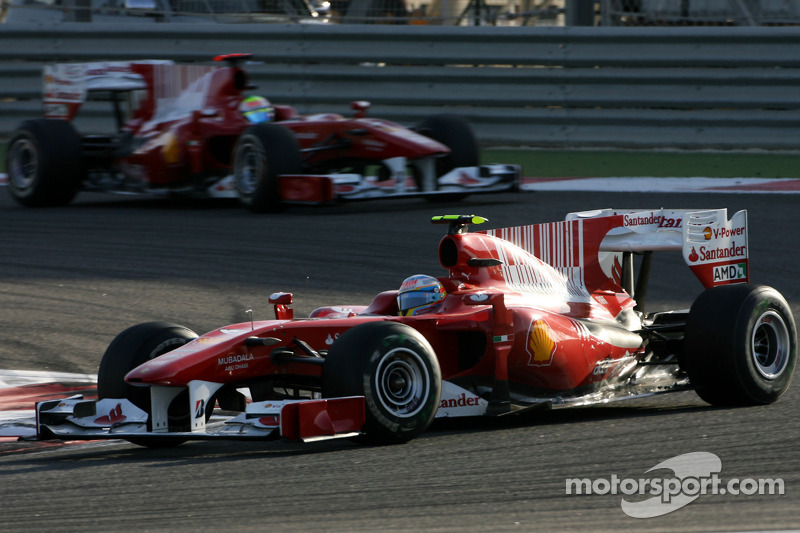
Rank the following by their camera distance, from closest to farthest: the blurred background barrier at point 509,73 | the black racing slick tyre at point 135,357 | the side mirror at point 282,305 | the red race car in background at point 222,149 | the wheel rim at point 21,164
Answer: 1. the black racing slick tyre at point 135,357
2. the side mirror at point 282,305
3. the red race car in background at point 222,149
4. the wheel rim at point 21,164
5. the blurred background barrier at point 509,73

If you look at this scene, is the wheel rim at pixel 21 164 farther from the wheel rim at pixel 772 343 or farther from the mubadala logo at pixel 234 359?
the wheel rim at pixel 772 343

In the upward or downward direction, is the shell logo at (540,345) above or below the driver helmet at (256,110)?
below

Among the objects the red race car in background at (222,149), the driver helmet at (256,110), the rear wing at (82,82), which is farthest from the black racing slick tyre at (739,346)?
the rear wing at (82,82)

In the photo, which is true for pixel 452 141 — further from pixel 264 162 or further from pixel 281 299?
pixel 281 299

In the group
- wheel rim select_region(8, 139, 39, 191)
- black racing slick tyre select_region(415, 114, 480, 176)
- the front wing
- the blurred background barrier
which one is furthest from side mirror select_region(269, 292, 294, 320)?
the blurred background barrier

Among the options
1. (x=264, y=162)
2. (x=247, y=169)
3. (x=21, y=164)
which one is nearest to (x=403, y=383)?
(x=264, y=162)

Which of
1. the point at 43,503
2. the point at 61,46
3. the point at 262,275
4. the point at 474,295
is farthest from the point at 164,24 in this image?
the point at 43,503

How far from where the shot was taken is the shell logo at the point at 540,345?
19.1ft

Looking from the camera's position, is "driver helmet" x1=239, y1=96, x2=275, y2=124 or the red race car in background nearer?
the red race car in background

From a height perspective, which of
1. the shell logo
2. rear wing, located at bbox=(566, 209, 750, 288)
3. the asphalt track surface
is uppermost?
rear wing, located at bbox=(566, 209, 750, 288)

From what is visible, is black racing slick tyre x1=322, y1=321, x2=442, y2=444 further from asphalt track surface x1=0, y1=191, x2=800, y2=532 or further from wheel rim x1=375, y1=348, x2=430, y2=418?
asphalt track surface x1=0, y1=191, x2=800, y2=532

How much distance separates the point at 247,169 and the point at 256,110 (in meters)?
0.88

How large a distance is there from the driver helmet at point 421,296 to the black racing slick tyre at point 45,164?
7680 mm

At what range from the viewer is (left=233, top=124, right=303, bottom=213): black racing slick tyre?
11.8 meters
